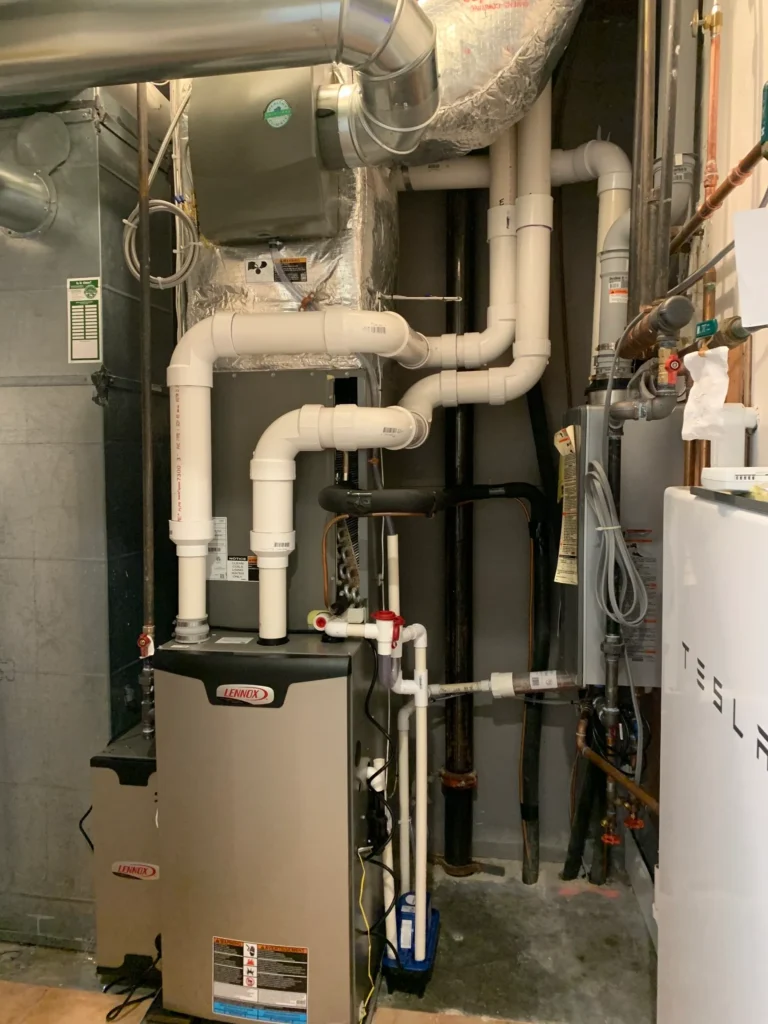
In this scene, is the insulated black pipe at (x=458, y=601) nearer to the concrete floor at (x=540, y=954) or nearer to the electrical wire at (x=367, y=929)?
the concrete floor at (x=540, y=954)

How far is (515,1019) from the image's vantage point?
1.84m

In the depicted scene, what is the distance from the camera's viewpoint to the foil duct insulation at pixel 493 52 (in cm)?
162

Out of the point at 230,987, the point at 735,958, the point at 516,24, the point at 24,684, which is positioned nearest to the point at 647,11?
the point at 516,24

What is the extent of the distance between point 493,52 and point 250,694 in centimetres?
169

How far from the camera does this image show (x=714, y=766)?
94 cm

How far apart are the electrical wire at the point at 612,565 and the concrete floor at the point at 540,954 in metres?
1.10

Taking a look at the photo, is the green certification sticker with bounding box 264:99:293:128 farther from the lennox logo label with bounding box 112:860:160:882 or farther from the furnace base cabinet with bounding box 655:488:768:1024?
the lennox logo label with bounding box 112:860:160:882

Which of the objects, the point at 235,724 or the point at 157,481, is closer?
the point at 235,724

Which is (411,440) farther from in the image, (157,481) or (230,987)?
(230,987)

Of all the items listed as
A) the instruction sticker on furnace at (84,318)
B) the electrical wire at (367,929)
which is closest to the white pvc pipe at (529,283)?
the instruction sticker on furnace at (84,318)

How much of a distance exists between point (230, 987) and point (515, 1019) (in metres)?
0.77

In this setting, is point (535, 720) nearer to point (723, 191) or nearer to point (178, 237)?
point (723, 191)

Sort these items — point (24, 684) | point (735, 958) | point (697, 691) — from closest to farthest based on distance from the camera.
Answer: point (735, 958)
point (697, 691)
point (24, 684)

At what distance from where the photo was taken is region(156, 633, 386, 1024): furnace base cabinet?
1678mm
